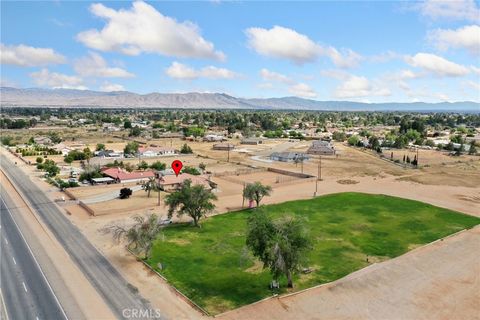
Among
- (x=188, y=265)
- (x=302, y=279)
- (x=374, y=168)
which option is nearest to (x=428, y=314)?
(x=302, y=279)

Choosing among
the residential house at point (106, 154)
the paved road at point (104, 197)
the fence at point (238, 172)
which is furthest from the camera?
the residential house at point (106, 154)

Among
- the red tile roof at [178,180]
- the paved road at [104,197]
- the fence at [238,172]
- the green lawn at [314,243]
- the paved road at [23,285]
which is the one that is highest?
the red tile roof at [178,180]

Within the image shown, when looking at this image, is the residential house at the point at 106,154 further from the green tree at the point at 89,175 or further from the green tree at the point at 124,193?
the green tree at the point at 124,193

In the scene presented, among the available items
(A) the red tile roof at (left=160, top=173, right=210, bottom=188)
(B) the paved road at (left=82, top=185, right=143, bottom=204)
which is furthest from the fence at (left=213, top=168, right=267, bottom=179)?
(B) the paved road at (left=82, top=185, right=143, bottom=204)

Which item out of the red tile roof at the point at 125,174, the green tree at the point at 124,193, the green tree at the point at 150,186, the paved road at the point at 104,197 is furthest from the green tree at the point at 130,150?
the green tree at the point at 124,193

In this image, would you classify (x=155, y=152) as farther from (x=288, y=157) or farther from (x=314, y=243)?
(x=314, y=243)

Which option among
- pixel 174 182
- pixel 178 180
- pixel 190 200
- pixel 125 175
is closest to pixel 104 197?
pixel 174 182
